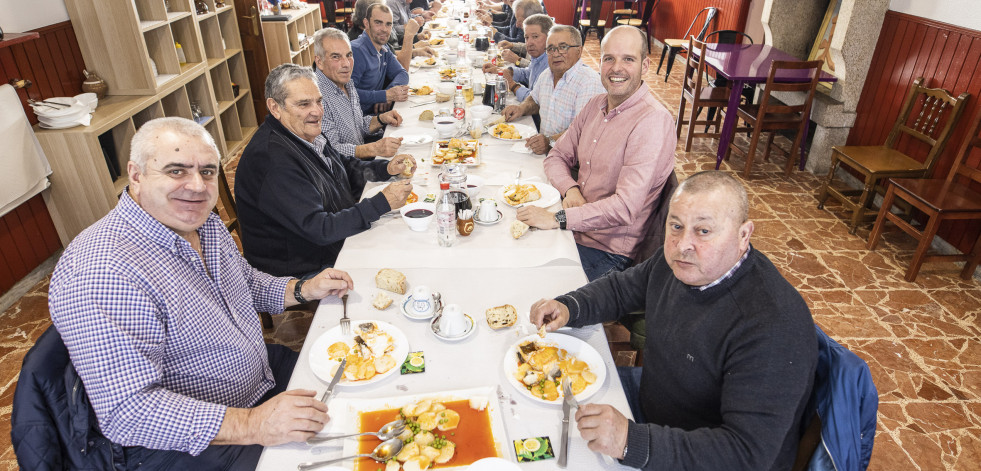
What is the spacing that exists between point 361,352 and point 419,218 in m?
0.87

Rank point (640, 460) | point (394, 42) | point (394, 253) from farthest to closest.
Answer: point (394, 42)
point (394, 253)
point (640, 460)

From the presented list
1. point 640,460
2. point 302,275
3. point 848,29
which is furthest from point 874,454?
point 848,29

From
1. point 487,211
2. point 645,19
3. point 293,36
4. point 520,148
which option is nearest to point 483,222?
point 487,211

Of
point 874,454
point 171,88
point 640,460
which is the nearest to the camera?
point 640,460

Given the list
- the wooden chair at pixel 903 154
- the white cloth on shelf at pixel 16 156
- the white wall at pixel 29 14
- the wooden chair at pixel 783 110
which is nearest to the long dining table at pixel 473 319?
the white cloth on shelf at pixel 16 156

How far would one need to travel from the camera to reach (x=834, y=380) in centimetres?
133

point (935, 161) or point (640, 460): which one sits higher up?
point (640, 460)

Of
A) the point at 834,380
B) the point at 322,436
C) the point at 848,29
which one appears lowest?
the point at 322,436

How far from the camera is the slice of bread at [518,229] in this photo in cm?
235

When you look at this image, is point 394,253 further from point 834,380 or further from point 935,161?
point 935,161

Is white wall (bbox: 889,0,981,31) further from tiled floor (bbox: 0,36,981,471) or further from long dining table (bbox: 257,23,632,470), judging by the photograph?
long dining table (bbox: 257,23,632,470)

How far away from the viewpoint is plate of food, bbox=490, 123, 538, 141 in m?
3.52

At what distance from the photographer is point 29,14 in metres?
3.54

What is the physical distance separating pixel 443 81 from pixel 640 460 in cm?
420
